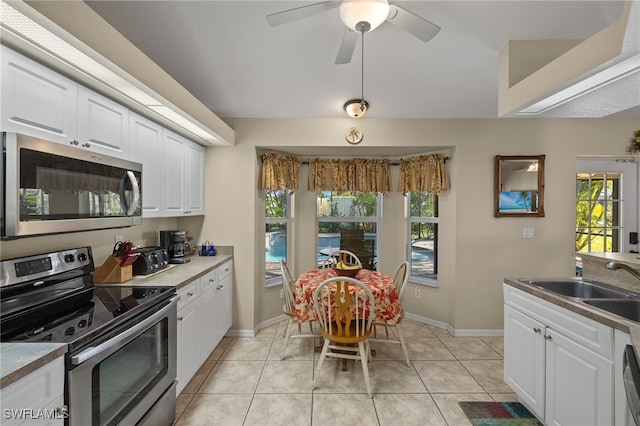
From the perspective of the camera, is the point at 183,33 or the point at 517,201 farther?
the point at 517,201

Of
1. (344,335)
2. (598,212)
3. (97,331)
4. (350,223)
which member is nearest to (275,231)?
(350,223)

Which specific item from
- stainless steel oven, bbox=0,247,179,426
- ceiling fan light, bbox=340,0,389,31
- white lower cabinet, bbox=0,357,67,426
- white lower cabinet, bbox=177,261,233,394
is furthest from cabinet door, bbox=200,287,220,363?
ceiling fan light, bbox=340,0,389,31

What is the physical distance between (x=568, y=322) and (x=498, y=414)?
0.93m

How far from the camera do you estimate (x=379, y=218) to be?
13.2 ft

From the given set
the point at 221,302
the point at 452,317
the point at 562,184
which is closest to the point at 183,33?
the point at 221,302

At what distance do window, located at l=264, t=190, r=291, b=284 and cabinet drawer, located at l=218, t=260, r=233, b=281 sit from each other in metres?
0.56

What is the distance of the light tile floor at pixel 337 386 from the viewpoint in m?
1.96

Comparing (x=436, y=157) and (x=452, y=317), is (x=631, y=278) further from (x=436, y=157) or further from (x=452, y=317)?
(x=436, y=157)

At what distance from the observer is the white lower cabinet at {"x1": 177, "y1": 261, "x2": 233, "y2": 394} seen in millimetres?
2067

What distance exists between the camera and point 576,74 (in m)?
1.54

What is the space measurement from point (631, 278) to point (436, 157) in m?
2.03

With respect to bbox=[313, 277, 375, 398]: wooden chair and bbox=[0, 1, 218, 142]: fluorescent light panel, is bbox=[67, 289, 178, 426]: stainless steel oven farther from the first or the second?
bbox=[0, 1, 218, 142]: fluorescent light panel

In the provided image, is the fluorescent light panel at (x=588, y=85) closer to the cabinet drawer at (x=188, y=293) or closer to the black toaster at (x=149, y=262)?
the cabinet drawer at (x=188, y=293)

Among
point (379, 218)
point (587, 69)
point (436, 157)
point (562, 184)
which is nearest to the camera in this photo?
point (587, 69)
